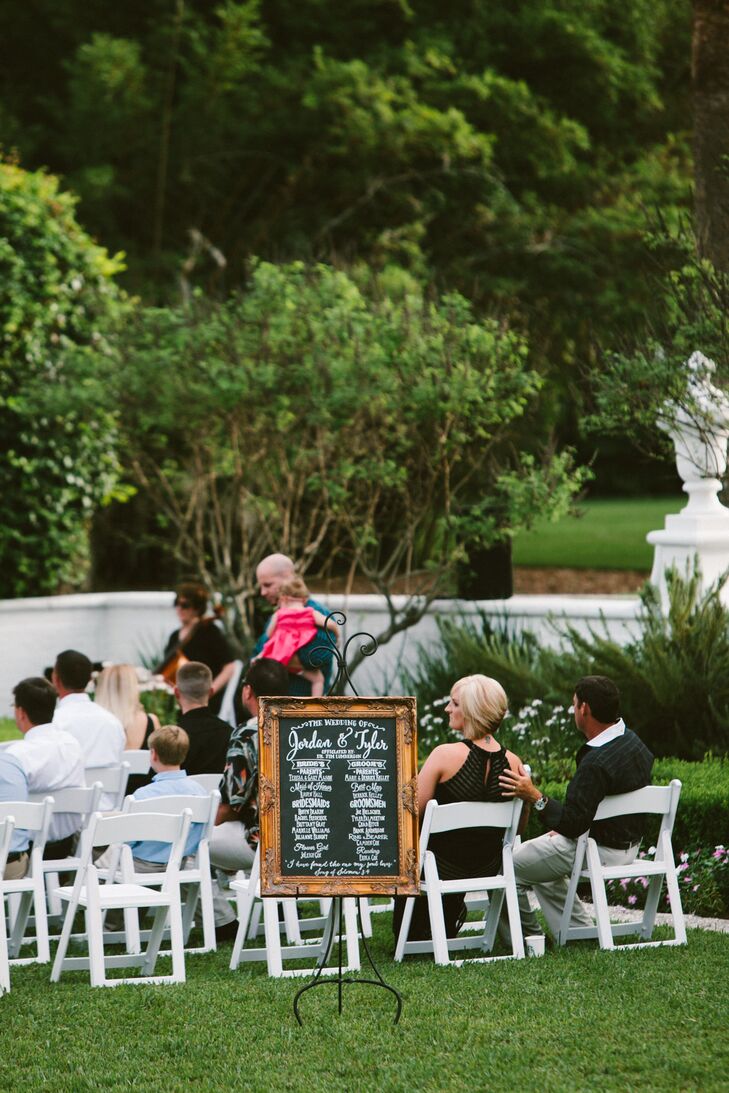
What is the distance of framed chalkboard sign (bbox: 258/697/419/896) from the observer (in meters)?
5.42

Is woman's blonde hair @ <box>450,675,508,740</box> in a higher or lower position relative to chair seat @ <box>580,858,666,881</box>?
higher

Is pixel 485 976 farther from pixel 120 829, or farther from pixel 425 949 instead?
pixel 120 829

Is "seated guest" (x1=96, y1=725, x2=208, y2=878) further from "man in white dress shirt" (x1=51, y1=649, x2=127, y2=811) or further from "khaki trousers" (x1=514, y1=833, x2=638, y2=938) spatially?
"khaki trousers" (x1=514, y1=833, x2=638, y2=938)

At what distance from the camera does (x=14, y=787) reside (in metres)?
6.76

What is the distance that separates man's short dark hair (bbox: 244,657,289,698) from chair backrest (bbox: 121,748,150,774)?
1413mm

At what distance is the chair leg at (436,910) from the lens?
6164 mm

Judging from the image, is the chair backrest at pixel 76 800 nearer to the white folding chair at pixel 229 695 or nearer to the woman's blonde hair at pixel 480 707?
the woman's blonde hair at pixel 480 707

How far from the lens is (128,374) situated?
1198cm

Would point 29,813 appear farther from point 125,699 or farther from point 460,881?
point 125,699

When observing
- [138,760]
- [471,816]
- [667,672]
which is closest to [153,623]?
Answer: [138,760]

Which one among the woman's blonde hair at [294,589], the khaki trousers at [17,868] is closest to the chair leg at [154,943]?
the khaki trousers at [17,868]

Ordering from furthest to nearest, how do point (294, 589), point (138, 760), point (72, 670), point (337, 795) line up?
point (294, 589) → point (138, 760) → point (72, 670) → point (337, 795)

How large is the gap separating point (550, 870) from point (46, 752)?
244 centimetres

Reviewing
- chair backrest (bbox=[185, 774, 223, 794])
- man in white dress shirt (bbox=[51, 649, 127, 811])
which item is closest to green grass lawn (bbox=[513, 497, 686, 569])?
man in white dress shirt (bbox=[51, 649, 127, 811])
